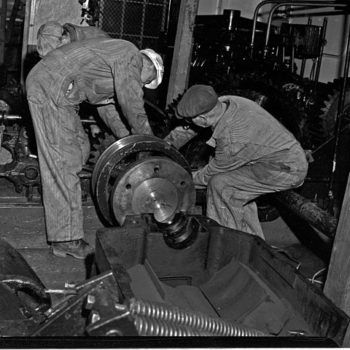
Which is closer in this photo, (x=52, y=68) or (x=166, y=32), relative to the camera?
(x=52, y=68)

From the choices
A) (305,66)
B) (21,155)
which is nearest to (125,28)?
(305,66)

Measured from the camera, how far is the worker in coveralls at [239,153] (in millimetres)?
4523

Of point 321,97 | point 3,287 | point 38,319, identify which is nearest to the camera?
point 38,319

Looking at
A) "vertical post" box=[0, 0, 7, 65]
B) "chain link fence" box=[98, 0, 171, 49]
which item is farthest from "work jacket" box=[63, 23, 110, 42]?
"vertical post" box=[0, 0, 7, 65]

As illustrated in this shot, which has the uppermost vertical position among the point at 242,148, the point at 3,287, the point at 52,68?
the point at 52,68

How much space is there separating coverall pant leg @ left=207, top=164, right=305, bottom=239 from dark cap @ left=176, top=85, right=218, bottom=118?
0.67m

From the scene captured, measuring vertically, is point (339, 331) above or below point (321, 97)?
below

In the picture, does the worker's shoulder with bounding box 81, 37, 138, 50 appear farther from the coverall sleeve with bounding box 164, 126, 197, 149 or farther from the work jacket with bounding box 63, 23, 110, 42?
the coverall sleeve with bounding box 164, 126, 197, 149

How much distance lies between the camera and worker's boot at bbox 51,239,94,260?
16.3 ft

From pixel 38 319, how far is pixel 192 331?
1.99 feet

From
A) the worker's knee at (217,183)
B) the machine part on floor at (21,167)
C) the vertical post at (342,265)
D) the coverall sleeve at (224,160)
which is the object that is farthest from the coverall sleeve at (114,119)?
the vertical post at (342,265)

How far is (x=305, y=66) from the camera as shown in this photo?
31.7ft

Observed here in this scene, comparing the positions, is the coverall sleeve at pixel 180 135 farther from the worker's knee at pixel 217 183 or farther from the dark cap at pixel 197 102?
the dark cap at pixel 197 102

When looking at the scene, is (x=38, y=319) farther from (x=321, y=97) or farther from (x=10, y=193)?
(x=321, y=97)
